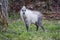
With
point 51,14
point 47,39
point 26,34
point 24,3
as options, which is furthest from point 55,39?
point 24,3

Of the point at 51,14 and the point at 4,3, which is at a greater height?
the point at 4,3

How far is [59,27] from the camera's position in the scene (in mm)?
11250

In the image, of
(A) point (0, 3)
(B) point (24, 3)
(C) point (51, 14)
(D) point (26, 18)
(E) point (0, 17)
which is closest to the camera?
(E) point (0, 17)

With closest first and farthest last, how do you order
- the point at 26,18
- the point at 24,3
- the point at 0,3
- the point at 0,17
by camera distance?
the point at 0,17 → the point at 0,3 → the point at 26,18 → the point at 24,3

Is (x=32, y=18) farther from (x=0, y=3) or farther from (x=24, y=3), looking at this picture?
(x=24, y=3)

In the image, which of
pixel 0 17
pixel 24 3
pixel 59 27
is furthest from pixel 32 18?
pixel 24 3

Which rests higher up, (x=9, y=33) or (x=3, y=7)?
(x=3, y=7)

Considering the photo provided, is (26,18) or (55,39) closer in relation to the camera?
(55,39)

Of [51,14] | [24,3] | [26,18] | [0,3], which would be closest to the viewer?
[0,3]

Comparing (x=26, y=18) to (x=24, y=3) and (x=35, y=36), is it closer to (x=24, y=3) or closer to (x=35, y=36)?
(x=35, y=36)

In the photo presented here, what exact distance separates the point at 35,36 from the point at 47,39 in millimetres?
440

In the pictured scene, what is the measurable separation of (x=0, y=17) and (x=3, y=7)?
121cm

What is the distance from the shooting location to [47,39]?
8.96m

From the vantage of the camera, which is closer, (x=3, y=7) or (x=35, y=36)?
(x=35, y=36)
